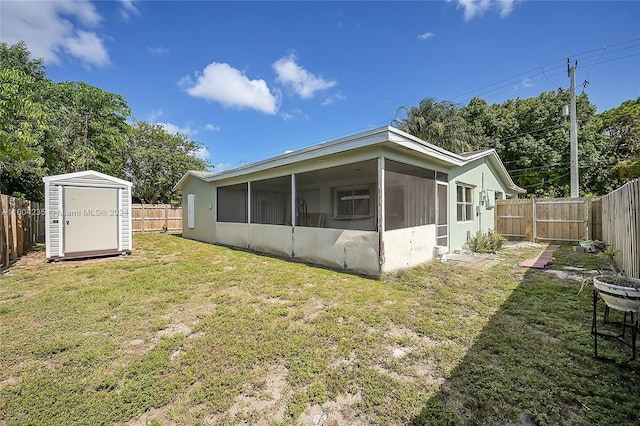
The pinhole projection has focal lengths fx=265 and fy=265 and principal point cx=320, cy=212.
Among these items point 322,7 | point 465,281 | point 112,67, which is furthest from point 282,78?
point 465,281

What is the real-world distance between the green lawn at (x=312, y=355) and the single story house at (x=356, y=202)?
131cm

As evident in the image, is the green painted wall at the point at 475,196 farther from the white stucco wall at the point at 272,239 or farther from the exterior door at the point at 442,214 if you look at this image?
the white stucco wall at the point at 272,239

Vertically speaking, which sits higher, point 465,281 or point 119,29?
point 119,29

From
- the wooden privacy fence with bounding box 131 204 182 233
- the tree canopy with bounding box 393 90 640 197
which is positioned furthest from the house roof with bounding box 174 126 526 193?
the wooden privacy fence with bounding box 131 204 182 233

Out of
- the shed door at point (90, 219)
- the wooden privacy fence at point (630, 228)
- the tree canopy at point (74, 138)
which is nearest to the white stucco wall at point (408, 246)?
the wooden privacy fence at point (630, 228)

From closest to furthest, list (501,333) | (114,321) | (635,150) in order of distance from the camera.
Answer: (501,333)
(114,321)
(635,150)

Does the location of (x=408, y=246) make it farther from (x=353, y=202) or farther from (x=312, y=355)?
(x=312, y=355)

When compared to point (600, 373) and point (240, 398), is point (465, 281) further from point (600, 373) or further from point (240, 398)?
point (240, 398)

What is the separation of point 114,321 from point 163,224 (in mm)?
14242

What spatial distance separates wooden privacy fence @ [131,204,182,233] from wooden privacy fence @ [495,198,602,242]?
57.4ft

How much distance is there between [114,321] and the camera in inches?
141

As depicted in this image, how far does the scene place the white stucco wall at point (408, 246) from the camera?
5507 millimetres

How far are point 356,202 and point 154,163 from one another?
1646 centimetres

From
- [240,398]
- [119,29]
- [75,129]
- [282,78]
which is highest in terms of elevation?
[282,78]
